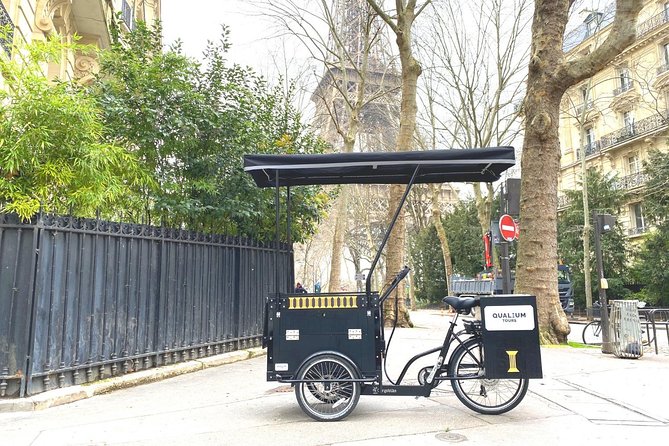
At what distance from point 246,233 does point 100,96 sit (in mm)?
3651

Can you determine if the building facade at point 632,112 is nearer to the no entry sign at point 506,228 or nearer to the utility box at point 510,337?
the no entry sign at point 506,228

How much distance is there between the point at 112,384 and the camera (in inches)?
261

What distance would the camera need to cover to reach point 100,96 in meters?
Answer: 8.24

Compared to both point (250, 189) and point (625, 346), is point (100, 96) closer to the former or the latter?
point (250, 189)

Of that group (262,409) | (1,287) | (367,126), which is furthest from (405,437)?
(367,126)

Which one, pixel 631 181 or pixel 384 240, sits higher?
pixel 631 181

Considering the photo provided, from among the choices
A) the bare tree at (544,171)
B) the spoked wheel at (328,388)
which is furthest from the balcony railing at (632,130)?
the spoked wheel at (328,388)

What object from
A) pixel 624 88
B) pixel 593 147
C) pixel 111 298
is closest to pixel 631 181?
pixel 593 147

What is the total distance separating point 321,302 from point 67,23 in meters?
11.8

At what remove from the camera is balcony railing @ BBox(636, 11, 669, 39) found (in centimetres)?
3180

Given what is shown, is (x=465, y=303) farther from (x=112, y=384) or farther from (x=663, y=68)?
(x=663, y=68)

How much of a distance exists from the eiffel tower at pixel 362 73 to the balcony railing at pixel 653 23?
19.2m

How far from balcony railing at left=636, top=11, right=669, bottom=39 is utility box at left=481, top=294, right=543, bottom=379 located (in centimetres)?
3524

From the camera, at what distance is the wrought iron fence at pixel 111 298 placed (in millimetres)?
5816
